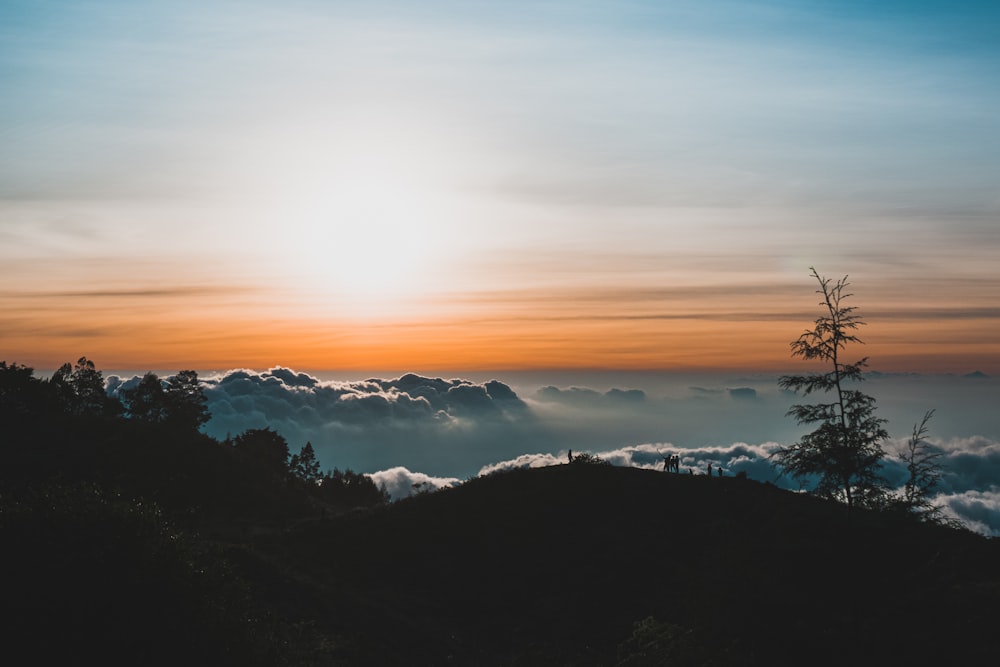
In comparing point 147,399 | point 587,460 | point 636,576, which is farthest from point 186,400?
point 636,576

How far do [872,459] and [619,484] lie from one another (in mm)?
32823

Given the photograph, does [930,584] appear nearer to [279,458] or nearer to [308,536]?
[308,536]

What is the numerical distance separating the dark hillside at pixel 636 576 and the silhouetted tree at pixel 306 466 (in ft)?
203

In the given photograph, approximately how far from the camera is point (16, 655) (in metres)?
18.8

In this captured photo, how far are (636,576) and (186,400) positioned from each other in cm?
8425

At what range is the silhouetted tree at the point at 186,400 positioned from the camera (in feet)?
342

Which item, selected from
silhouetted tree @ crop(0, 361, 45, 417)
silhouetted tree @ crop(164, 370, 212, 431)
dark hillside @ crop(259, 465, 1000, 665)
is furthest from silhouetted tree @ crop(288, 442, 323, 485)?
dark hillside @ crop(259, 465, 1000, 665)

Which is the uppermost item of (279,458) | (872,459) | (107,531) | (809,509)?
(872,459)

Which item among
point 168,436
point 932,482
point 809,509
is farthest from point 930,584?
point 168,436

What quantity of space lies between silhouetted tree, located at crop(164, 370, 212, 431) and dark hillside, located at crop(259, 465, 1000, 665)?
56.0 meters

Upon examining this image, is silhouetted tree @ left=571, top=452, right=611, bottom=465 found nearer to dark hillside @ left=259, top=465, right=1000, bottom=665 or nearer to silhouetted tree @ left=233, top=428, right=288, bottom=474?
dark hillside @ left=259, top=465, right=1000, bottom=665

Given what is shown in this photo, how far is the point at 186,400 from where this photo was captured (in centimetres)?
10831

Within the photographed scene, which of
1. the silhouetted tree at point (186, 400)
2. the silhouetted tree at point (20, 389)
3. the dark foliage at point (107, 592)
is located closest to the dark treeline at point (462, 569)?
the dark foliage at point (107, 592)

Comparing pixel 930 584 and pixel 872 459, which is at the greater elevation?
pixel 872 459
